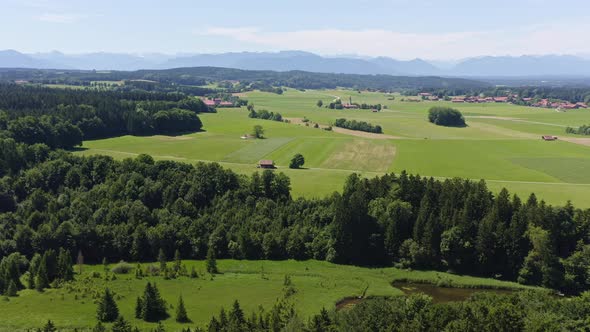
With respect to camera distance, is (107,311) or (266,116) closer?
(107,311)

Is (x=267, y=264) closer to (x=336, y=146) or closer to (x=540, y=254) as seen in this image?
(x=540, y=254)

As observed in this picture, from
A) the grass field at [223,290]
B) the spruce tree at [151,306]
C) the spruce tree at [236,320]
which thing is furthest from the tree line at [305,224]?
the spruce tree at [236,320]

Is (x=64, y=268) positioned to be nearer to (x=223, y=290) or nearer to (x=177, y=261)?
(x=177, y=261)

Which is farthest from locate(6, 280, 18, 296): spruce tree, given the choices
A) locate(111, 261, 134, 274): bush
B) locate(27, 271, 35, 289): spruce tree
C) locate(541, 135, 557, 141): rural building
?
locate(541, 135, 557, 141): rural building

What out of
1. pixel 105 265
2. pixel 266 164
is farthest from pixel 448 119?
pixel 105 265

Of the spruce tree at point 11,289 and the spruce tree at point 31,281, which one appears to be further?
the spruce tree at point 31,281

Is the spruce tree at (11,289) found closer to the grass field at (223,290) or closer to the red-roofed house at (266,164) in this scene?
the grass field at (223,290)

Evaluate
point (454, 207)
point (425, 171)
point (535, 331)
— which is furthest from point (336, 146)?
point (535, 331)
